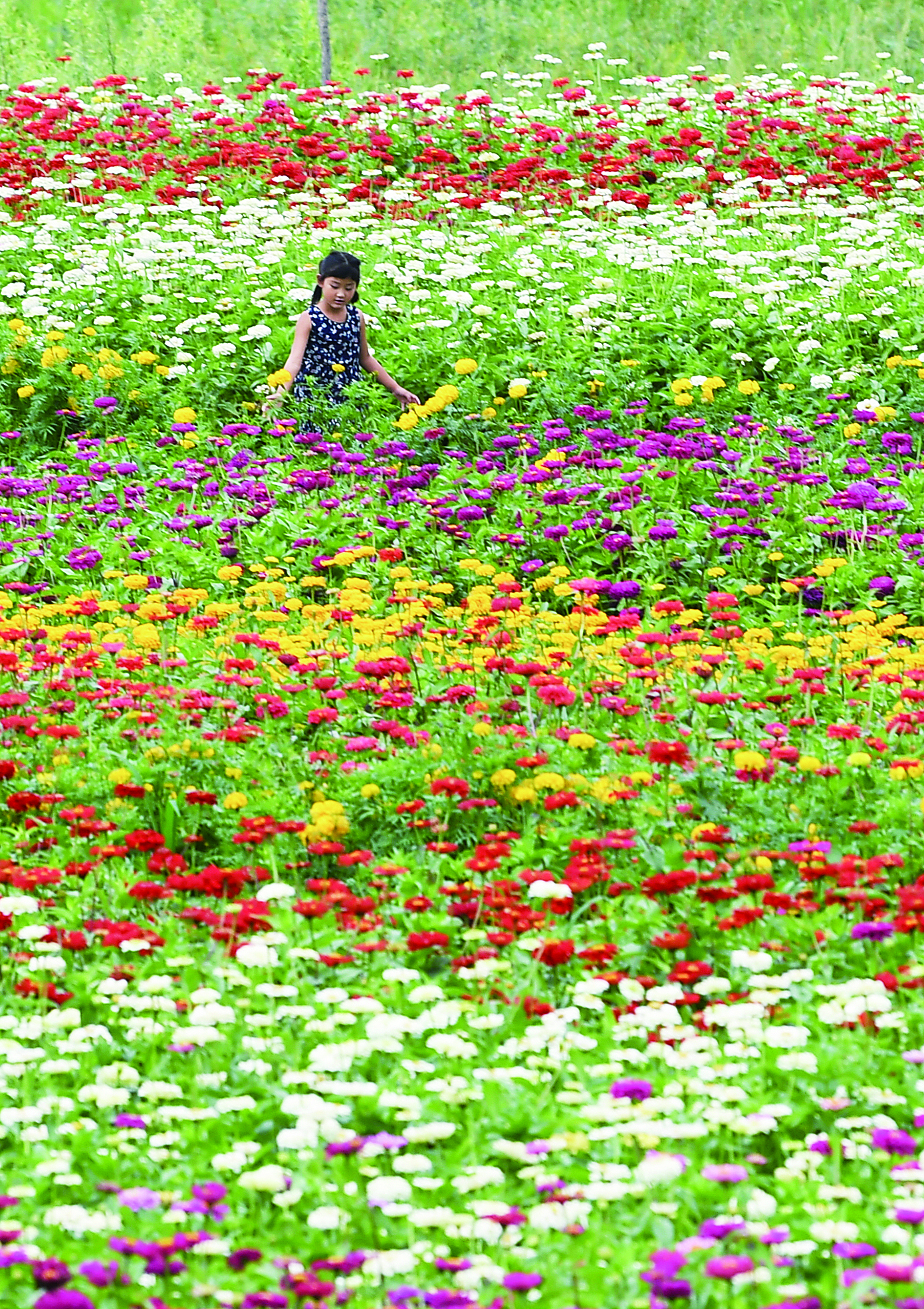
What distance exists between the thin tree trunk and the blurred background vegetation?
13 cm

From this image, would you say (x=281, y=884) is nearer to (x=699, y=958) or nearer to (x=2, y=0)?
(x=699, y=958)

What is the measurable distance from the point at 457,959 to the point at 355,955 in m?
0.25

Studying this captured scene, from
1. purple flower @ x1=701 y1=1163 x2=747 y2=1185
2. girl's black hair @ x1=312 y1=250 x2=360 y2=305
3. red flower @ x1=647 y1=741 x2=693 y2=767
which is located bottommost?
purple flower @ x1=701 y1=1163 x2=747 y2=1185

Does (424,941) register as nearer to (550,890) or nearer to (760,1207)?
(550,890)

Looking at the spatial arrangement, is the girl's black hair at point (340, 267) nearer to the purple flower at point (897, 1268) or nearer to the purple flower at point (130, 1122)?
the purple flower at point (130, 1122)

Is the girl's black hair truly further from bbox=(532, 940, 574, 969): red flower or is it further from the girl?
bbox=(532, 940, 574, 969): red flower

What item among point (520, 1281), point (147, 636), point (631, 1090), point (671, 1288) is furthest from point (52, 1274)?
point (147, 636)

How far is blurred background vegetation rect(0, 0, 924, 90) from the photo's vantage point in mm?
17250

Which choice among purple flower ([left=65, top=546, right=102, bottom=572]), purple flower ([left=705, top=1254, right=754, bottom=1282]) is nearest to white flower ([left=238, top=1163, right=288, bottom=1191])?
purple flower ([left=705, top=1254, right=754, bottom=1282])

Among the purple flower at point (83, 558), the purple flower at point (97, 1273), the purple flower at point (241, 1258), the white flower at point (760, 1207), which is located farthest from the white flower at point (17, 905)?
the purple flower at point (83, 558)

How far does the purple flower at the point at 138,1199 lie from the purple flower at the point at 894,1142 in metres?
1.33

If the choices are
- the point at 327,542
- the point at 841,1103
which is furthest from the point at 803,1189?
the point at 327,542

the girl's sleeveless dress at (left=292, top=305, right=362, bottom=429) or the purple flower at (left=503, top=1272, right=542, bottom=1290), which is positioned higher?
the girl's sleeveless dress at (left=292, top=305, right=362, bottom=429)

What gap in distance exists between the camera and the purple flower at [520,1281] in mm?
2646
